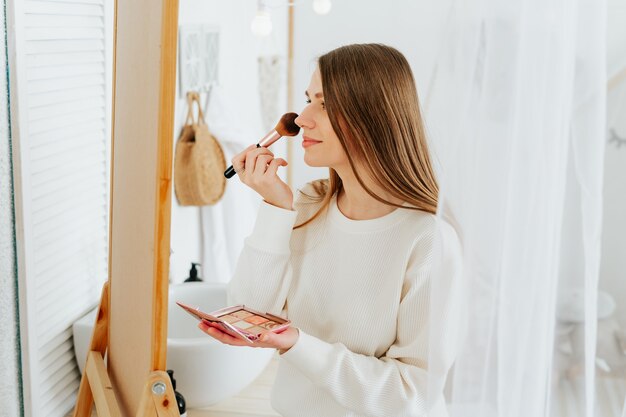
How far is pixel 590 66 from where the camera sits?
67 centimetres

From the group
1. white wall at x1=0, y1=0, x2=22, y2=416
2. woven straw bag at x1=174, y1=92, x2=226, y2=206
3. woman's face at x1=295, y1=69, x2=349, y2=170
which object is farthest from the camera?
woven straw bag at x1=174, y1=92, x2=226, y2=206

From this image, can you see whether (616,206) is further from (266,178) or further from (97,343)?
(97,343)

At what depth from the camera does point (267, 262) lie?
127cm

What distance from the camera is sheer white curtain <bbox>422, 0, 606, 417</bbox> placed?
2.20ft

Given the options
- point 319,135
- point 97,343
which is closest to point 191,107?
point 97,343

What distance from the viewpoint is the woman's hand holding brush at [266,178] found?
1272 millimetres

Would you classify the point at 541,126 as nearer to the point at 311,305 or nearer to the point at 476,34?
the point at 476,34

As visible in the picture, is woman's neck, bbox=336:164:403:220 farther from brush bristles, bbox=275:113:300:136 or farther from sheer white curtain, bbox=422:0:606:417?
sheer white curtain, bbox=422:0:606:417

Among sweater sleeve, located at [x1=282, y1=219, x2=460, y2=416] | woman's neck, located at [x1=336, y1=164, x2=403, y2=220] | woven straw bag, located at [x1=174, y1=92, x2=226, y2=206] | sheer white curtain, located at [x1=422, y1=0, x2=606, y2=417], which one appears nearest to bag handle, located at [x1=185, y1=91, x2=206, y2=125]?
woven straw bag, located at [x1=174, y1=92, x2=226, y2=206]

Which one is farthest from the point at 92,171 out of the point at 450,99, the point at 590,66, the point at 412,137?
the point at 590,66

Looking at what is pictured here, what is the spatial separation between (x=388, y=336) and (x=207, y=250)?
1.47 metres

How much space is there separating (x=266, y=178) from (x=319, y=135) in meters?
0.14

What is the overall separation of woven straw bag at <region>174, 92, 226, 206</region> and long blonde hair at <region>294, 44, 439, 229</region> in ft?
3.94

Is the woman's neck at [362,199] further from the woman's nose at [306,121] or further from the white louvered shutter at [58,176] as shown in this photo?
the white louvered shutter at [58,176]
